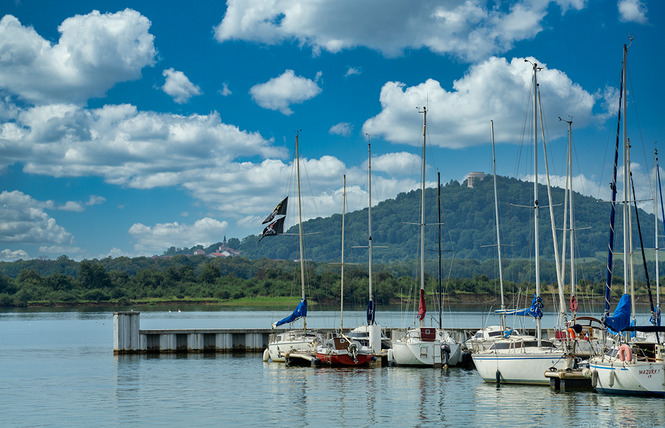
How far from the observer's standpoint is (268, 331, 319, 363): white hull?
5962 cm

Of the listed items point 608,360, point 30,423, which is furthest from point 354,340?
point 30,423

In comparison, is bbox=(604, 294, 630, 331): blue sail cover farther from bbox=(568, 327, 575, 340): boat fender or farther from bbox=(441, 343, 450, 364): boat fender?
bbox=(441, 343, 450, 364): boat fender

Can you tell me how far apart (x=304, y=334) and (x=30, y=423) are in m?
28.7

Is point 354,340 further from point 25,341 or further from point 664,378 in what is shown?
point 25,341

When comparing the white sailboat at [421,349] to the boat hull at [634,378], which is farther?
the white sailboat at [421,349]

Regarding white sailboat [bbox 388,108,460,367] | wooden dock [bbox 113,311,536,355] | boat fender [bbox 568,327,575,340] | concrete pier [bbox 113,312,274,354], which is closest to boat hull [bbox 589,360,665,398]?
boat fender [bbox 568,327,575,340]

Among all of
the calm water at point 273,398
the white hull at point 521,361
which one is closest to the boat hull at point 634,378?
the calm water at point 273,398

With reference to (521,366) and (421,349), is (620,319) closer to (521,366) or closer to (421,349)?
(521,366)

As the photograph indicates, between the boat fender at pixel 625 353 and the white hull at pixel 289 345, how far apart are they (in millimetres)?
26127

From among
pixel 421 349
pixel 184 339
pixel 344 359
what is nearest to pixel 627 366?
pixel 421 349

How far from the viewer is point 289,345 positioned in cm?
5988

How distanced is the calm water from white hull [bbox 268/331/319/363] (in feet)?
4.90

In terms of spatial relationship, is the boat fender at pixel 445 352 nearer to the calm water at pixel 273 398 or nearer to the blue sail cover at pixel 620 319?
the calm water at pixel 273 398

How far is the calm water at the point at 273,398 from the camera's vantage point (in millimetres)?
34781
